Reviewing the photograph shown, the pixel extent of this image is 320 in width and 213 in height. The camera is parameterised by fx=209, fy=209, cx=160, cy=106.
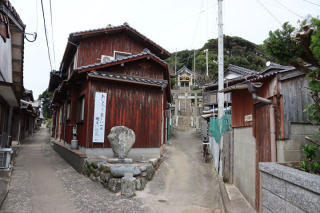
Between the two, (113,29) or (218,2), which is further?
(113,29)

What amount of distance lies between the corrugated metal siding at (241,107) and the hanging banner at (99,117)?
5737 mm

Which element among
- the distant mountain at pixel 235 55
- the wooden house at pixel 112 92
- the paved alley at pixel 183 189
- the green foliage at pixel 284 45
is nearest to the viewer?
the green foliage at pixel 284 45

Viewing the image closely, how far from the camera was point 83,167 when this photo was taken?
29.2 feet

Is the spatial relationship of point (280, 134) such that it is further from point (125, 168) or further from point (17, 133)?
point (17, 133)

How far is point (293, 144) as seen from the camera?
4.52 meters

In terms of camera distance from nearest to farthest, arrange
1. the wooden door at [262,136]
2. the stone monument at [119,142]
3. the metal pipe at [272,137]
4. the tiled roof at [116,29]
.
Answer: the metal pipe at [272,137]
the wooden door at [262,136]
the stone monument at [119,142]
the tiled roof at [116,29]

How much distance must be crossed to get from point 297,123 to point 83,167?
7.92 meters

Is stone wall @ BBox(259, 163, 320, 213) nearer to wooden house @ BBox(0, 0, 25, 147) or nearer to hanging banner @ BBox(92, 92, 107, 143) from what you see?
hanging banner @ BBox(92, 92, 107, 143)

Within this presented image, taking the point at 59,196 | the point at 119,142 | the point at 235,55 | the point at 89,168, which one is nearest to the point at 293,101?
the point at 119,142

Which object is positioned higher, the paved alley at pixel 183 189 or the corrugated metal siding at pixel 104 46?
the corrugated metal siding at pixel 104 46

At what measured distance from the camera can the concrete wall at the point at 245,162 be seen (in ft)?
20.7

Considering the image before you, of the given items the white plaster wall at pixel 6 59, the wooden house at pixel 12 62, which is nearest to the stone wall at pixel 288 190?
the wooden house at pixel 12 62

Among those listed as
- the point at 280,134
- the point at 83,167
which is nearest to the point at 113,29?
the point at 83,167

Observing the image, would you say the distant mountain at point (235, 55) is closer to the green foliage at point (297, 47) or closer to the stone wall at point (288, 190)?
the green foliage at point (297, 47)
